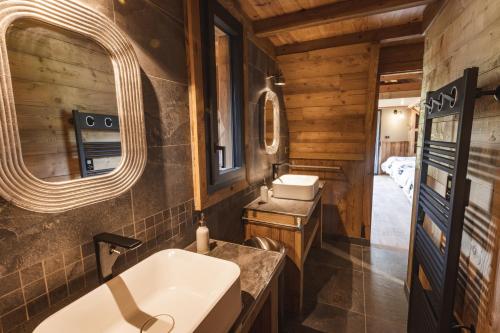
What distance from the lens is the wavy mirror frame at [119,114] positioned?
643mm

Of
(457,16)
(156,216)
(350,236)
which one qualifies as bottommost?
(350,236)

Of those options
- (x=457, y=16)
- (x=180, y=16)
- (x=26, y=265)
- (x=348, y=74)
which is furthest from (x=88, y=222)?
(x=348, y=74)

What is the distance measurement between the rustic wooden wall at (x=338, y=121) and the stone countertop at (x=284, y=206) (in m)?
1.04

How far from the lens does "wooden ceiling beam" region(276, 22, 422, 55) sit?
2.06 metres

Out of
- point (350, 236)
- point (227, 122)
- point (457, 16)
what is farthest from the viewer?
point (350, 236)

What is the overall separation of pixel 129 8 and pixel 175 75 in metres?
0.33

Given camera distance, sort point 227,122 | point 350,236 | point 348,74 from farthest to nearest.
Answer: point 350,236
point 348,74
point 227,122

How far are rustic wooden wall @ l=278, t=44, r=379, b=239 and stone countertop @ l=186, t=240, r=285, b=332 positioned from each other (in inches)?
80.3

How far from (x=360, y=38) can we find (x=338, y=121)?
0.89 metres

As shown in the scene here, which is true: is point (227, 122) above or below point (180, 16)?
below

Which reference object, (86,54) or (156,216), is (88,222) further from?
(86,54)

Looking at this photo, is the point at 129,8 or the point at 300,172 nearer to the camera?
the point at 129,8

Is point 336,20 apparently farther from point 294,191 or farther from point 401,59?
point 294,191

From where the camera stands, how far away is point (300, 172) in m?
3.19
